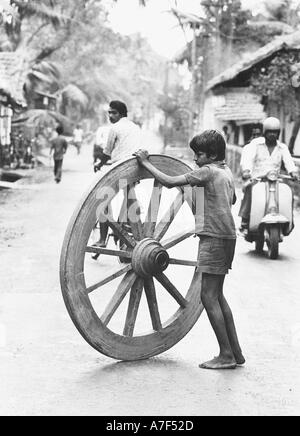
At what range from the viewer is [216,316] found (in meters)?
5.27

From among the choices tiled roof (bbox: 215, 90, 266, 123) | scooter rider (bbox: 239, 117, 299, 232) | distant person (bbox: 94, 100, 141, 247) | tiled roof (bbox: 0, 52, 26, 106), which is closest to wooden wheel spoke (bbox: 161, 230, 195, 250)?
distant person (bbox: 94, 100, 141, 247)

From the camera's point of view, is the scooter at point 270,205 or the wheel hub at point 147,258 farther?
the scooter at point 270,205

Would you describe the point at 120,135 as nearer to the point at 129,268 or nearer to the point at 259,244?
the point at 259,244

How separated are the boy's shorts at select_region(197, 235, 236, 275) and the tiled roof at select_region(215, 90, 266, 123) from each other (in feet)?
71.2

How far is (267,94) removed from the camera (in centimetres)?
2339

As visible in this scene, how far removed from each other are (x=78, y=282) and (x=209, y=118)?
39.1 metres

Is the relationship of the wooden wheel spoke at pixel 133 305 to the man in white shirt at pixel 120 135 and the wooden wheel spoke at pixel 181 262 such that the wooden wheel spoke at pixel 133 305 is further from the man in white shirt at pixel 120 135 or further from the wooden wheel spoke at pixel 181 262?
the man in white shirt at pixel 120 135

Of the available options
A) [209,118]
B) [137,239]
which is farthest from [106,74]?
[137,239]

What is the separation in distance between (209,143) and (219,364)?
1493 millimetres

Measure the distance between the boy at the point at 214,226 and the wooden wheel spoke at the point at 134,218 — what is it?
34 cm

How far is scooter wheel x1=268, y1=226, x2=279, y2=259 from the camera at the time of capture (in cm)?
1013

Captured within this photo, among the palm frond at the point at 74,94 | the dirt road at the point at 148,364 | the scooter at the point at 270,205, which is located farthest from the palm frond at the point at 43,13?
the dirt road at the point at 148,364

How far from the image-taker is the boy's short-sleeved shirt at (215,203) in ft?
16.9

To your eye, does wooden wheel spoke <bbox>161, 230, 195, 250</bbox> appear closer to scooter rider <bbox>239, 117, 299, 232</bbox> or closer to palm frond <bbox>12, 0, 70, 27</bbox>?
scooter rider <bbox>239, 117, 299, 232</bbox>
